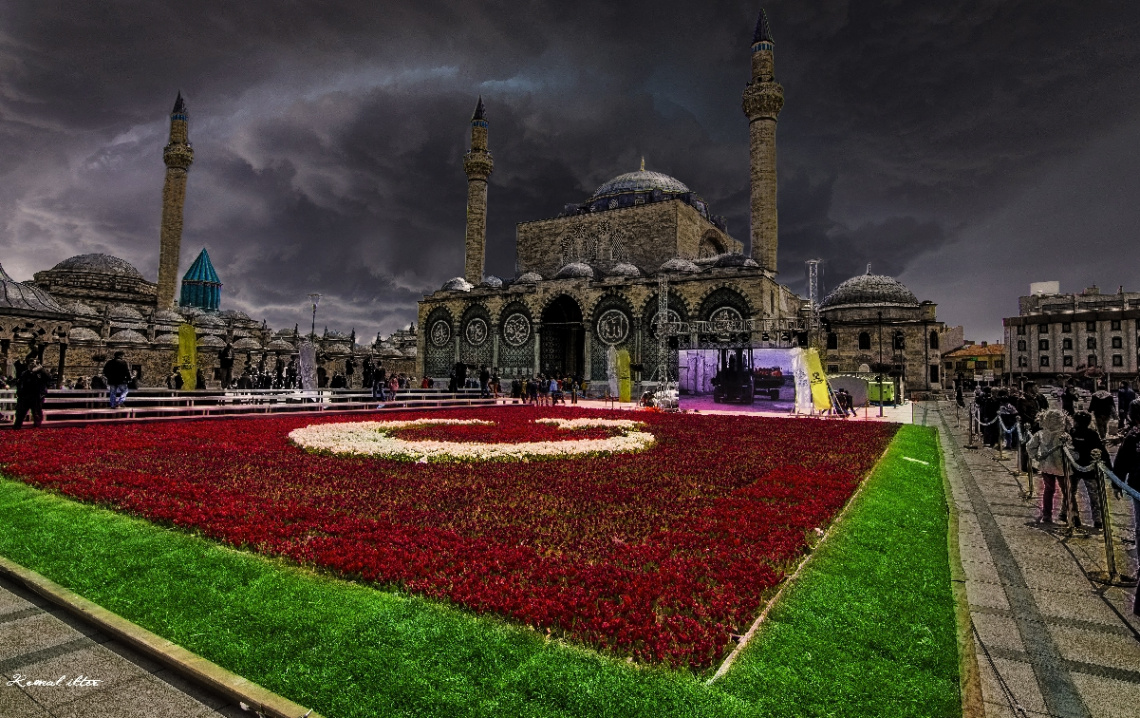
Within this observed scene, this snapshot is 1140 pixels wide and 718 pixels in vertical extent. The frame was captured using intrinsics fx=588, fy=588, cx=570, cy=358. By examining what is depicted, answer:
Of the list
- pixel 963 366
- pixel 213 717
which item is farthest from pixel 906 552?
pixel 963 366

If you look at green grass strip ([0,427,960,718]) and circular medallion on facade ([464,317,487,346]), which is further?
circular medallion on facade ([464,317,487,346])

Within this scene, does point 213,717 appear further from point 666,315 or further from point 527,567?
point 666,315

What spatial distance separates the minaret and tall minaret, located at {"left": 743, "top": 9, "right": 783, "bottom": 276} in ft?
64.8

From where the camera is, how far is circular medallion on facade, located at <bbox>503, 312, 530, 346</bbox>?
131 ft

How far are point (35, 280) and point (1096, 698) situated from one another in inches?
2814

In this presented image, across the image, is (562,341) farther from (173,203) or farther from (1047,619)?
(1047,619)

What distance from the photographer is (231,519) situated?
5766mm

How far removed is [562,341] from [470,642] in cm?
4037

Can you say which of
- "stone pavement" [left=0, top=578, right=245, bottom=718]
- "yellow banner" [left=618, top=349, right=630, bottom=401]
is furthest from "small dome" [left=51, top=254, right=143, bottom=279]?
"stone pavement" [left=0, top=578, right=245, bottom=718]

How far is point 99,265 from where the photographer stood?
53.5 meters

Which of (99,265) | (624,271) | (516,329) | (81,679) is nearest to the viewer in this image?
(81,679)

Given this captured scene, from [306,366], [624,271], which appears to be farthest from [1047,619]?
[624,271]

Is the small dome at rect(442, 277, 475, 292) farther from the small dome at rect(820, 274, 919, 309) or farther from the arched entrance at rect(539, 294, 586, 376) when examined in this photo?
the small dome at rect(820, 274, 919, 309)

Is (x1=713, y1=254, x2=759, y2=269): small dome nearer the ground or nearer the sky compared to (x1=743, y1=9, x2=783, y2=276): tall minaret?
nearer the ground
